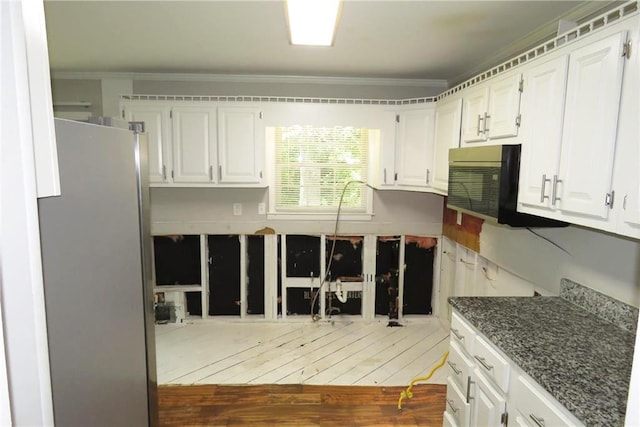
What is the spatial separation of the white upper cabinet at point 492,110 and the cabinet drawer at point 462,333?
3.35 ft

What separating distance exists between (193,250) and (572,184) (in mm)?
3361

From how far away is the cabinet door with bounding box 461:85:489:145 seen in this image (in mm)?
2375

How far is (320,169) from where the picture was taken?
4.00 m

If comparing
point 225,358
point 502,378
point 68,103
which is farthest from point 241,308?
point 502,378

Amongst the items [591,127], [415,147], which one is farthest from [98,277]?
[415,147]

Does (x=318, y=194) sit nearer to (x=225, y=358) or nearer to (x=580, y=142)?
(x=225, y=358)

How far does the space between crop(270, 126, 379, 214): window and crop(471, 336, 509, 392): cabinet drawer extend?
230cm

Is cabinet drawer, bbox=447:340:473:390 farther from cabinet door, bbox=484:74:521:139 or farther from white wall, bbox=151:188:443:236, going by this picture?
white wall, bbox=151:188:443:236

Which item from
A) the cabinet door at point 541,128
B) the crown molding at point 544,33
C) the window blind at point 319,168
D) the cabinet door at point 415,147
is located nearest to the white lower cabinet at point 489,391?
the cabinet door at point 541,128

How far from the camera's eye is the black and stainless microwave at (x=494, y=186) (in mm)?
1966

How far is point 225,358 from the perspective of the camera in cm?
329

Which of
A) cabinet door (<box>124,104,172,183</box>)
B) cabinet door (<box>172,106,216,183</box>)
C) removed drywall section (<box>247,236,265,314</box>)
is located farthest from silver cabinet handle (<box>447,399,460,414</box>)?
cabinet door (<box>124,104,172,183</box>)

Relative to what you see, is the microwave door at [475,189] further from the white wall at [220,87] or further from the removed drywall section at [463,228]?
the white wall at [220,87]

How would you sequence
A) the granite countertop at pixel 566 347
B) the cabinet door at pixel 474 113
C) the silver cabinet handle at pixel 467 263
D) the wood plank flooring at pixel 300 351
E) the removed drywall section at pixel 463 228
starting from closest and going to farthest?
the granite countertop at pixel 566 347 < the cabinet door at pixel 474 113 < the wood plank flooring at pixel 300 351 < the removed drywall section at pixel 463 228 < the silver cabinet handle at pixel 467 263
